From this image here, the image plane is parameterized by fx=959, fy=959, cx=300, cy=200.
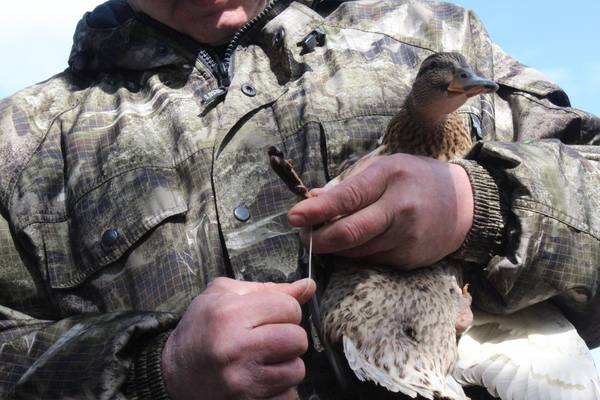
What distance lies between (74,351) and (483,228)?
4.83 feet

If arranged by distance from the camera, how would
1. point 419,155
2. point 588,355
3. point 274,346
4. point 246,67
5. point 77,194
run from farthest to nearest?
point 246,67 → point 77,194 → point 419,155 → point 588,355 → point 274,346

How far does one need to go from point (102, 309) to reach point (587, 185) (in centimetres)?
189

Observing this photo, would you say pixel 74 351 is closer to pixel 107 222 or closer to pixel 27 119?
pixel 107 222

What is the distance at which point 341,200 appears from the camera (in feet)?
10.2

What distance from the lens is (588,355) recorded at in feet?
11.1

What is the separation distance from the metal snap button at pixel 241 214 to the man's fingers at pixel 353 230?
20.7 inches

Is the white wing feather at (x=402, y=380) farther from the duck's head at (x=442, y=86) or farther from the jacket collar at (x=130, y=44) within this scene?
the jacket collar at (x=130, y=44)

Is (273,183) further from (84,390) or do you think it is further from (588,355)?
(588,355)

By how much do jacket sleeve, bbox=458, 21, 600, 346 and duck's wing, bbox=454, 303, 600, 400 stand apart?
3.8 inches

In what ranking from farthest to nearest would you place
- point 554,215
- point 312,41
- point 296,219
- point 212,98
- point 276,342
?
point 312,41 → point 212,98 → point 554,215 → point 296,219 → point 276,342

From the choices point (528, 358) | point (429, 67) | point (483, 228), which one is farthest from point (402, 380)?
point (429, 67)

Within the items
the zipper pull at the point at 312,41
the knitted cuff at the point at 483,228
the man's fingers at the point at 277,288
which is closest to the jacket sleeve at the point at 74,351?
the man's fingers at the point at 277,288

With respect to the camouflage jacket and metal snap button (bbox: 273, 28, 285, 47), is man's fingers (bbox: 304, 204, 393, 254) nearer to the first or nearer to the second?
the camouflage jacket

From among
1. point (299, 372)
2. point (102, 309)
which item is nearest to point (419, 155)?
point (299, 372)
